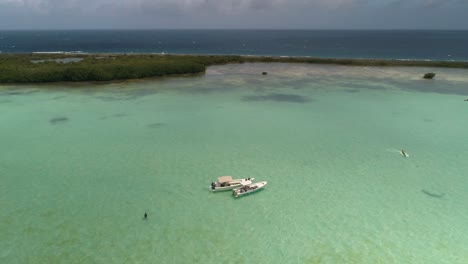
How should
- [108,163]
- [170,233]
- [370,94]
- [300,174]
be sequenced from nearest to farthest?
1. [170,233]
2. [300,174]
3. [108,163]
4. [370,94]

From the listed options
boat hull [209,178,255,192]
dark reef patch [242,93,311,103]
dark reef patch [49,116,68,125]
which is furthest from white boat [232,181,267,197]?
dark reef patch [242,93,311,103]

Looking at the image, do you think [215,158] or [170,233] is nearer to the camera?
[170,233]

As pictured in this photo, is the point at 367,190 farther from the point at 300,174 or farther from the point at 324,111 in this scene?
the point at 324,111

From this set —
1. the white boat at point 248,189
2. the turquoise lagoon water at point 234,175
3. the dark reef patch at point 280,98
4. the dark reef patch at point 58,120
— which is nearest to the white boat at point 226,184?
the white boat at point 248,189

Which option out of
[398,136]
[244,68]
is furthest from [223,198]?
[244,68]

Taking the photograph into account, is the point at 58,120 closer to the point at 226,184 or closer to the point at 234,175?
the point at 234,175

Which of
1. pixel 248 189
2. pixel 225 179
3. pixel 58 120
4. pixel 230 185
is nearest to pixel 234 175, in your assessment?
pixel 225 179
